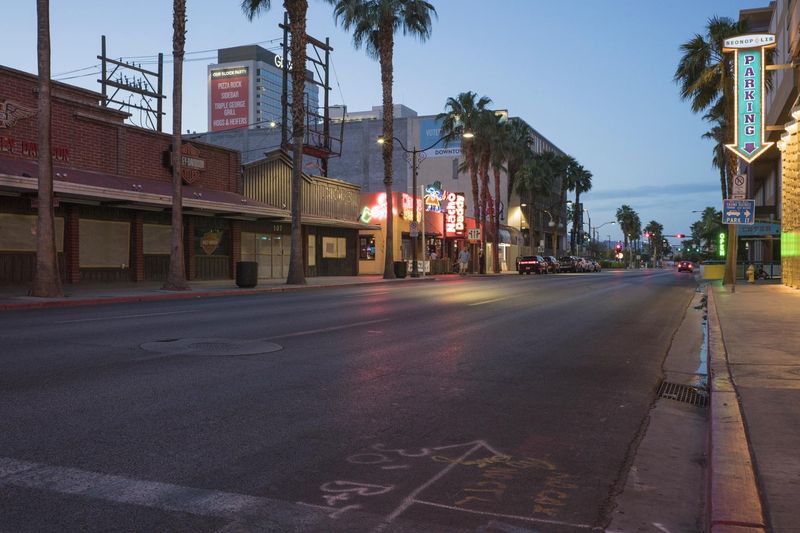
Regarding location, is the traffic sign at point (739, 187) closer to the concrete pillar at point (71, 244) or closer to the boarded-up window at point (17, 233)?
the concrete pillar at point (71, 244)

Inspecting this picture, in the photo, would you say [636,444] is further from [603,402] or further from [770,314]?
[770,314]

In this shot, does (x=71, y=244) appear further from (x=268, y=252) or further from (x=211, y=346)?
(x=211, y=346)

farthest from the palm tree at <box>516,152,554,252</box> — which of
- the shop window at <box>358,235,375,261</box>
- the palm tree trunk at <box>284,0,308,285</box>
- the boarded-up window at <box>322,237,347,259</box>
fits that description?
the palm tree trunk at <box>284,0,308,285</box>

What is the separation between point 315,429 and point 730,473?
9.55 feet

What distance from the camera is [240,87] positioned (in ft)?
437

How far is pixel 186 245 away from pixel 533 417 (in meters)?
25.5

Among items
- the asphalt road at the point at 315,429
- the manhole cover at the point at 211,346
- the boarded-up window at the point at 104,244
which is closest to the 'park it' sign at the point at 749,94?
the asphalt road at the point at 315,429

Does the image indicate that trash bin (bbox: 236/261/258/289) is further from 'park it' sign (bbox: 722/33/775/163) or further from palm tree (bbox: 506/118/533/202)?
palm tree (bbox: 506/118/533/202)

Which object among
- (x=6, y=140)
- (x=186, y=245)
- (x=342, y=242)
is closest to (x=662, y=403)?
(x=6, y=140)

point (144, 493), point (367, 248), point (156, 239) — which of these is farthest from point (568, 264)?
point (144, 493)

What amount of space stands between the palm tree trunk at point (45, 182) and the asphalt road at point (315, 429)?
28.5 ft

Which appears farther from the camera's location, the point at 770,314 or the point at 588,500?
the point at 770,314

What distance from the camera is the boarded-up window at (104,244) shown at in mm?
24359

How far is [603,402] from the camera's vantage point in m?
6.54
